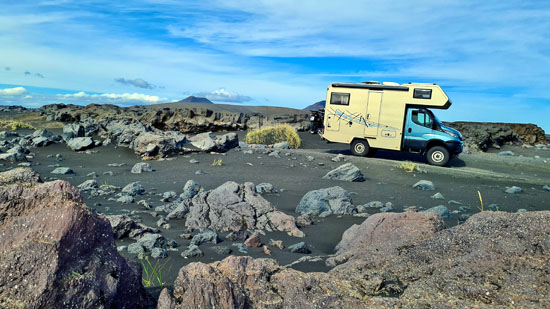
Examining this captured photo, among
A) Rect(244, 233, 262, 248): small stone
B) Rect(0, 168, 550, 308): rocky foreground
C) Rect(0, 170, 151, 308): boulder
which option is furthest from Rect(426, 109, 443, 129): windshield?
Rect(0, 170, 151, 308): boulder

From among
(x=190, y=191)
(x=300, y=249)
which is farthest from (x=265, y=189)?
(x=300, y=249)

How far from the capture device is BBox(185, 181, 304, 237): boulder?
Result: 19.1 feet

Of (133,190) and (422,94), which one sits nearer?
(133,190)

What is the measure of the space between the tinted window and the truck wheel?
1954mm

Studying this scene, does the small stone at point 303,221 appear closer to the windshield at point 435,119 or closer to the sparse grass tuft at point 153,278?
the sparse grass tuft at point 153,278

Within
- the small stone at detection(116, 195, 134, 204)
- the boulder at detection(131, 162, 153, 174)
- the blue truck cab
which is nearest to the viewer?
the small stone at detection(116, 195, 134, 204)

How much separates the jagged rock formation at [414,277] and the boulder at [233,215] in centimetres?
269

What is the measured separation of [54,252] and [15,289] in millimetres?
240

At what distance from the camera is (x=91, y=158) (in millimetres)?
13977

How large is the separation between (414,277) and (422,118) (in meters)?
13.8

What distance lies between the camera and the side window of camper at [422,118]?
615 inches

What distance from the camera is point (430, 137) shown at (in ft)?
50.9

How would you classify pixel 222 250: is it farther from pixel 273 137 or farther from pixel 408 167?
pixel 273 137

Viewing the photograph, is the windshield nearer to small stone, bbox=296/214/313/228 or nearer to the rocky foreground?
small stone, bbox=296/214/313/228
